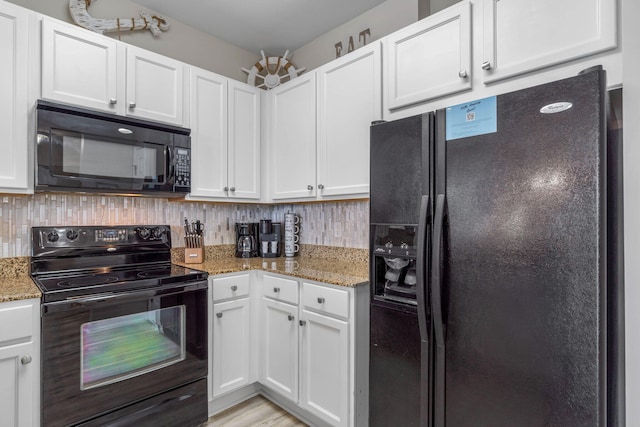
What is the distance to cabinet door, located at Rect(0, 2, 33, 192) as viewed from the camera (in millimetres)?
1603

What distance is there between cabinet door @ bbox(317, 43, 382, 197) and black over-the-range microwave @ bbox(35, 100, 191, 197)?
35.1 inches

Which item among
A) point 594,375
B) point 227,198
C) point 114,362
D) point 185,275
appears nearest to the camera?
point 594,375

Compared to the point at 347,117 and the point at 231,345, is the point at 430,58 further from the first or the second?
the point at 231,345

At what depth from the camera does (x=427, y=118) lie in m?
1.36

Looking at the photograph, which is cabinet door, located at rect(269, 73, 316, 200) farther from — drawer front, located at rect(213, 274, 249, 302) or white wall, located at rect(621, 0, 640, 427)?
white wall, located at rect(621, 0, 640, 427)

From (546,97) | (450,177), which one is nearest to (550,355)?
(450,177)

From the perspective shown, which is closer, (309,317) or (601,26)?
(601,26)

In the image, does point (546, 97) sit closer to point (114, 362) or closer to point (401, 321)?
point (401, 321)

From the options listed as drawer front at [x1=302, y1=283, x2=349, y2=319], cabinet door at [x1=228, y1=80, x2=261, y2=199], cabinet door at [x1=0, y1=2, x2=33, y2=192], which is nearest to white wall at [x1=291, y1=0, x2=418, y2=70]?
cabinet door at [x1=228, y1=80, x2=261, y2=199]

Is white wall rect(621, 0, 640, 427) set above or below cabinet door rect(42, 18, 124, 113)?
below

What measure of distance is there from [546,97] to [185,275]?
1793mm

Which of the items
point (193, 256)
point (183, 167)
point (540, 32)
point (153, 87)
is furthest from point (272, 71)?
point (540, 32)

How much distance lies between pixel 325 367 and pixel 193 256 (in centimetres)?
118

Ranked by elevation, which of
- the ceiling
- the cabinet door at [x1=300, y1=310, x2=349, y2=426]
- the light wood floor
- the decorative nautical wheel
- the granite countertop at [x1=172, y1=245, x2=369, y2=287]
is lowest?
the light wood floor
